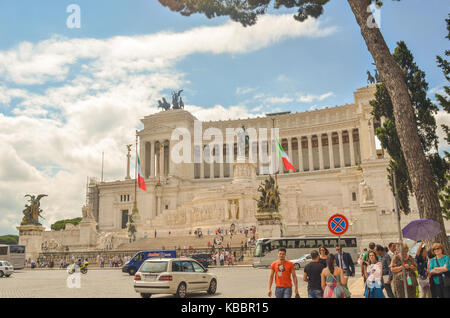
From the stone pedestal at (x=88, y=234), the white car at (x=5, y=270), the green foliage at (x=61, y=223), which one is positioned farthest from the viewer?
the green foliage at (x=61, y=223)

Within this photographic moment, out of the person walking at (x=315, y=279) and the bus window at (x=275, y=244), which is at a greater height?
the bus window at (x=275, y=244)

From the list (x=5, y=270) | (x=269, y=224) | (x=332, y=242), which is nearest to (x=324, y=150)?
(x=269, y=224)

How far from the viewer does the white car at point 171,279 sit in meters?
12.7

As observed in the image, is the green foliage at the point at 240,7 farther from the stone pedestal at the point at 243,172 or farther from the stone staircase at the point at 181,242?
the stone pedestal at the point at 243,172

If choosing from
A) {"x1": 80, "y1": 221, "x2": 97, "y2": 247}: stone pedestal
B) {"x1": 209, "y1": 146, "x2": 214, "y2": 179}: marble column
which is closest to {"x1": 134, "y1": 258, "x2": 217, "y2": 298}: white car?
{"x1": 80, "y1": 221, "x2": 97, "y2": 247}: stone pedestal

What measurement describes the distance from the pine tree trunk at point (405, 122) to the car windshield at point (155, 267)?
8021 mm

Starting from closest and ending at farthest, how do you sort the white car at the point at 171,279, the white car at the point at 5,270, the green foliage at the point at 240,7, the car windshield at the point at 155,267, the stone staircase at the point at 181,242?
the white car at the point at 171,279 → the car windshield at the point at 155,267 → the green foliage at the point at 240,7 → the white car at the point at 5,270 → the stone staircase at the point at 181,242

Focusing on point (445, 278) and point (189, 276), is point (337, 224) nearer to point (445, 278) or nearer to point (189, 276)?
point (445, 278)

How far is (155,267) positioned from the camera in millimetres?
13312

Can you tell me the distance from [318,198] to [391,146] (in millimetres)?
37697

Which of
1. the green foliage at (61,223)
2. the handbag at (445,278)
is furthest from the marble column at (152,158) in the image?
the handbag at (445,278)

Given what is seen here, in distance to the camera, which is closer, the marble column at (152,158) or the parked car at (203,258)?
the parked car at (203,258)

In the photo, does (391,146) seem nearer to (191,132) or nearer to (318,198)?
(318,198)

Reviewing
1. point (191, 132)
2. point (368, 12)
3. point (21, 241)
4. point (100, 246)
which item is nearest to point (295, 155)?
point (191, 132)
